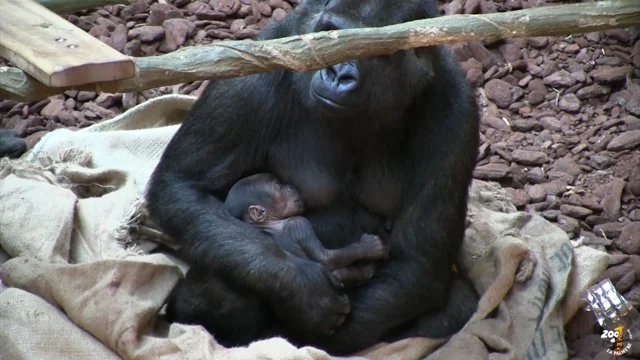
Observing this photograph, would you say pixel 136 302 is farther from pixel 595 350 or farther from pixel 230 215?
pixel 595 350

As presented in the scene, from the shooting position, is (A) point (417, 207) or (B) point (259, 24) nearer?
(A) point (417, 207)

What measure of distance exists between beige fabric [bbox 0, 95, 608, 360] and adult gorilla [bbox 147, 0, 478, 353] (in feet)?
0.53

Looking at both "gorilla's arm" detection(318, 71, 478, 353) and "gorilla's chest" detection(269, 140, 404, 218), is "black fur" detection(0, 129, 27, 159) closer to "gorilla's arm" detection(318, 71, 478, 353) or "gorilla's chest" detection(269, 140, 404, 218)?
"gorilla's chest" detection(269, 140, 404, 218)

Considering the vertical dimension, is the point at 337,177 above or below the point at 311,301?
above

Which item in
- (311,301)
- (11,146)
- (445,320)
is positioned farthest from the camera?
(11,146)

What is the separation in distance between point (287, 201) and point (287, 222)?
0.08 metres

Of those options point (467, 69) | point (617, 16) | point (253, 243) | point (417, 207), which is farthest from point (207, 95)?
point (467, 69)

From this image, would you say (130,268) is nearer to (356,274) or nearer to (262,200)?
(262,200)

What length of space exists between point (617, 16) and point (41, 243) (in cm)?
237

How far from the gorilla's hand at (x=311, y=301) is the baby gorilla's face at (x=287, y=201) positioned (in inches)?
8.9

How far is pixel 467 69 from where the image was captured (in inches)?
221

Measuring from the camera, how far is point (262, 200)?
148 inches

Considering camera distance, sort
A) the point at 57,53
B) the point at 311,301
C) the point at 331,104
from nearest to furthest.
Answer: the point at 57,53 → the point at 331,104 → the point at 311,301

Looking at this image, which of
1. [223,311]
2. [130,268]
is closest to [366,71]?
[223,311]
